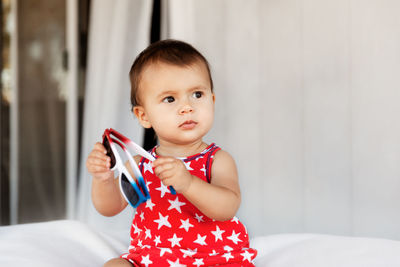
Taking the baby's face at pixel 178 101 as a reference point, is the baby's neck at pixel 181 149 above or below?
below

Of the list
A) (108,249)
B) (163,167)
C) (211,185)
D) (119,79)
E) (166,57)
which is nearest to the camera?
(163,167)

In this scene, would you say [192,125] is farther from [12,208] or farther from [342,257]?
[12,208]

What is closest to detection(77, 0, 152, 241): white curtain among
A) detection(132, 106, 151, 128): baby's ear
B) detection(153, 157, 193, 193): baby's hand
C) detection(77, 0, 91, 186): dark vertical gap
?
detection(77, 0, 91, 186): dark vertical gap

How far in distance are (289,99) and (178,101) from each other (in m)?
0.99

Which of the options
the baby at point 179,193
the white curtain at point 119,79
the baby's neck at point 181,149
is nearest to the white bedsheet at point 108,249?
the baby at point 179,193

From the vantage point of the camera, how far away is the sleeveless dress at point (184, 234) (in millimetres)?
1087

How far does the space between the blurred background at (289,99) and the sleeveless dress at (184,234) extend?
2.80 ft

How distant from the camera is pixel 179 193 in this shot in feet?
3.73

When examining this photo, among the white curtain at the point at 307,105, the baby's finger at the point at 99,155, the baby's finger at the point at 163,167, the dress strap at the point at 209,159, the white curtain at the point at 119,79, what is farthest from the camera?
the white curtain at the point at 119,79

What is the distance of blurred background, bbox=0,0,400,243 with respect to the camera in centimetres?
176

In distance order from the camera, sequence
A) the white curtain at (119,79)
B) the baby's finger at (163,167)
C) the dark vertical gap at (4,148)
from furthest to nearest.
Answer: the dark vertical gap at (4,148) < the white curtain at (119,79) < the baby's finger at (163,167)

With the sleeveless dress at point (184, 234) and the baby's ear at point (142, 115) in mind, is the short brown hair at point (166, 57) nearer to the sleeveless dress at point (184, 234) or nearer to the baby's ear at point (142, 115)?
the baby's ear at point (142, 115)

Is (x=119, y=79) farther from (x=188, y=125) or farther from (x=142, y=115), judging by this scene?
(x=188, y=125)

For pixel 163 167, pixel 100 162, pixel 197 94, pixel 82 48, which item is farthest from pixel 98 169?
pixel 82 48
